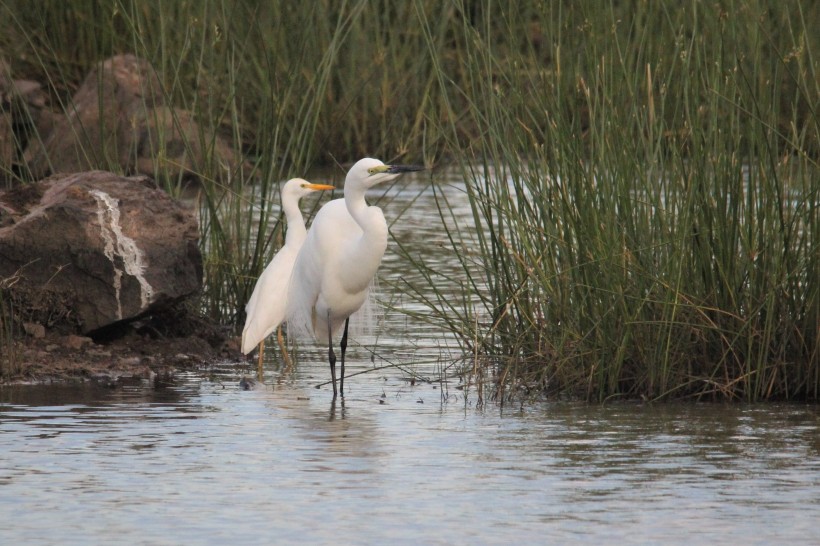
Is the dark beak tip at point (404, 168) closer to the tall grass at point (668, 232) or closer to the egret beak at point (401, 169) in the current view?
the egret beak at point (401, 169)

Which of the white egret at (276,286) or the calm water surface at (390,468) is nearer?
the calm water surface at (390,468)

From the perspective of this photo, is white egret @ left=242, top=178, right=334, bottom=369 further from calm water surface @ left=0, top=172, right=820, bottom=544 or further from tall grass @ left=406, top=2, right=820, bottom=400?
tall grass @ left=406, top=2, right=820, bottom=400

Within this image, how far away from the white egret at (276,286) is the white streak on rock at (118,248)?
20.6 inches

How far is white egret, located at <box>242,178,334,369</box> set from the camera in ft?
23.4

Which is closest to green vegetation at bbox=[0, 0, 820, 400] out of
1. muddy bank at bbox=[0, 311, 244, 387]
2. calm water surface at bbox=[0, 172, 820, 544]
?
calm water surface at bbox=[0, 172, 820, 544]

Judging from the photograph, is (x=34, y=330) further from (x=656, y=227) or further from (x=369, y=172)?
(x=656, y=227)

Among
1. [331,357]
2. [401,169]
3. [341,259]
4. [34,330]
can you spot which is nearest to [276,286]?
[341,259]

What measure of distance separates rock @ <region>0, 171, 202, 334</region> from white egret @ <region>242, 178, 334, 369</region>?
37cm

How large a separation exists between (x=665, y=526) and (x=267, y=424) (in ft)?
6.85

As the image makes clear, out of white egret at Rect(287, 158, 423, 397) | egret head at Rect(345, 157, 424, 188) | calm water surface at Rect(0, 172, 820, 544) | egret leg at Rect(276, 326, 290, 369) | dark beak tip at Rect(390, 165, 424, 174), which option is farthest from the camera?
egret leg at Rect(276, 326, 290, 369)

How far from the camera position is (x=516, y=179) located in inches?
236

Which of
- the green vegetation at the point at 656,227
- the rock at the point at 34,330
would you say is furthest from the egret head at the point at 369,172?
the rock at the point at 34,330

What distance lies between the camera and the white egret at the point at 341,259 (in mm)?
6742

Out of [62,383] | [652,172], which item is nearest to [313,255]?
[62,383]
